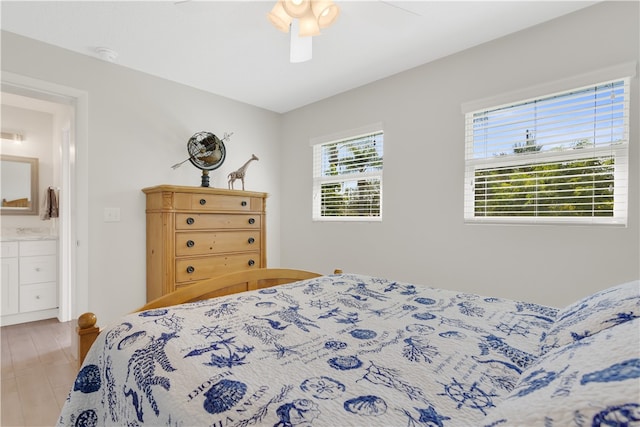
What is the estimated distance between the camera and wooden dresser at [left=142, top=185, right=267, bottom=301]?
2.56 meters

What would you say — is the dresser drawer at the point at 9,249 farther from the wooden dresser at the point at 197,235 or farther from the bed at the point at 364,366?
the bed at the point at 364,366

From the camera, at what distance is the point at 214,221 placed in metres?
2.82

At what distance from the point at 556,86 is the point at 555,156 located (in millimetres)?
464

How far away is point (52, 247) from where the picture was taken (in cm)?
338

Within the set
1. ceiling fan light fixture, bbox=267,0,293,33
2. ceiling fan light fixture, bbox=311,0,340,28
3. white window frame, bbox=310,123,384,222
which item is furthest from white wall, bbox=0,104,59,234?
ceiling fan light fixture, bbox=311,0,340,28

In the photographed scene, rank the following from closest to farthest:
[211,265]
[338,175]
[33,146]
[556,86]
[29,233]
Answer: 1. [556,86]
2. [211,265]
3. [338,175]
4. [29,233]
5. [33,146]

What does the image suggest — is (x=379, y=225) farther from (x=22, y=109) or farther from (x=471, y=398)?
(x=22, y=109)

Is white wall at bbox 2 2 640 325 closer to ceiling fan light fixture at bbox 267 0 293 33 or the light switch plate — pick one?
the light switch plate

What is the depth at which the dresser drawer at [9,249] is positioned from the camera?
308cm

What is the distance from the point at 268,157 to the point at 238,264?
149cm

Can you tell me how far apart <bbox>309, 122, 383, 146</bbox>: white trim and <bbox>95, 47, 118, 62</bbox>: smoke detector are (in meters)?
1.97

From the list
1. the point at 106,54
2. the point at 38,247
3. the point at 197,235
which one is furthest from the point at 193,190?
the point at 38,247

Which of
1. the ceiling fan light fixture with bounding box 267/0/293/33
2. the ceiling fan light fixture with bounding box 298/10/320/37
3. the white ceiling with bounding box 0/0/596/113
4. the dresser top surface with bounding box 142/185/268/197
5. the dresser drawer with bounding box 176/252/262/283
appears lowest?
the dresser drawer with bounding box 176/252/262/283

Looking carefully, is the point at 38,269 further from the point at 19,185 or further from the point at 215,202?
the point at 215,202
